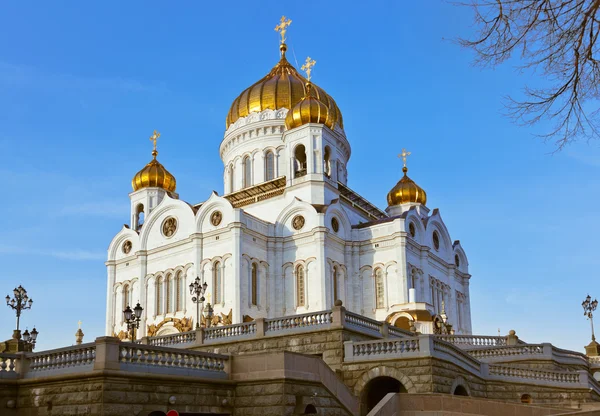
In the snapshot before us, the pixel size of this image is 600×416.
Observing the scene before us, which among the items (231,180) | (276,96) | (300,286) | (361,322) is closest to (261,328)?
(361,322)

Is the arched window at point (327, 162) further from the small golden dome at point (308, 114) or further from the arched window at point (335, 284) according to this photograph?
the arched window at point (335, 284)

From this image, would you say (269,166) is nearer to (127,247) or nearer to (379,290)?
(127,247)

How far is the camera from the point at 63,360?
669 inches

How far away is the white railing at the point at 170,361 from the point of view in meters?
16.3

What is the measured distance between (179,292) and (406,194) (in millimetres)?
18777

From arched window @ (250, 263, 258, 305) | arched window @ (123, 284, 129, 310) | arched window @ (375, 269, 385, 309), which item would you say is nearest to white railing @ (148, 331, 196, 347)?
arched window @ (250, 263, 258, 305)

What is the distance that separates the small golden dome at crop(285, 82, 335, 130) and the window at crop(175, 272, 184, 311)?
38.8ft

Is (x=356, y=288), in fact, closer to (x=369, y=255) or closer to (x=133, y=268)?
(x=369, y=255)

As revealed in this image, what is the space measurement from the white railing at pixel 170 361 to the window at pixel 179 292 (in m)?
25.4

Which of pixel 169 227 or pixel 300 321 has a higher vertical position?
pixel 169 227

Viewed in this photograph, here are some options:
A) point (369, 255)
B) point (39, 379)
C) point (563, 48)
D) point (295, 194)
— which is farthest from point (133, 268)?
point (563, 48)

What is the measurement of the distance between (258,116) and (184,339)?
29.0 meters

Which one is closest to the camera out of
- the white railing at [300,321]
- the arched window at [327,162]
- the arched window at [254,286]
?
the white railing at [300,321]

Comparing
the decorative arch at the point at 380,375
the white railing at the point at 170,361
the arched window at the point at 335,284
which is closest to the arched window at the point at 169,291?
the arched window at the point at 335,284
